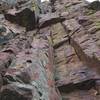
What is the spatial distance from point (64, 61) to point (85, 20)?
28.4 ft

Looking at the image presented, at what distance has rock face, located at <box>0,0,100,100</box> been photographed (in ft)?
38.9

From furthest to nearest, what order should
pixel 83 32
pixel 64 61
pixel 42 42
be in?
pixel 83 32 < pixel 42 42 < pixel 64 61

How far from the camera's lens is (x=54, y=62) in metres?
20.7

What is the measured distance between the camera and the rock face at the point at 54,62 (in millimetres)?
11844

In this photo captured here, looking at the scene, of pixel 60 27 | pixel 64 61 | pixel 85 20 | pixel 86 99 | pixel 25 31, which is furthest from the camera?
pixel 25 31

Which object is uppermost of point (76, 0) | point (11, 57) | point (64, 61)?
point (11, 57)

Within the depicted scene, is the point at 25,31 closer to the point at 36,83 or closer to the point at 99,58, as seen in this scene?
the point at 99,58

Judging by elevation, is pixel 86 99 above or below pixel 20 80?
below

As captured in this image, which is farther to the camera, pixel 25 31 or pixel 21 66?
pixel 25 31

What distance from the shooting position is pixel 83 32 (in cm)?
2378

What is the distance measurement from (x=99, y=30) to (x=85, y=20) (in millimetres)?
5377

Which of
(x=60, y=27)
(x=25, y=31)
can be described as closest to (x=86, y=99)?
(x=60, y=27)

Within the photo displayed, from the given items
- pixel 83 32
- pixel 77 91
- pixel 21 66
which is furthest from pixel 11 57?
pixel 83 32

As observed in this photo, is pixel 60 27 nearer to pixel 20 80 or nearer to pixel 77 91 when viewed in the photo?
pixel 77 91
